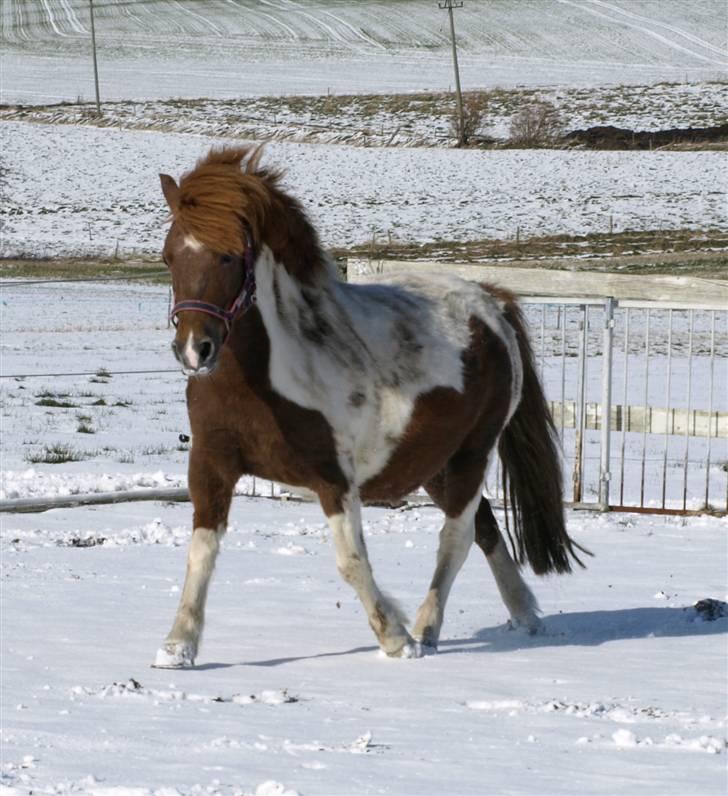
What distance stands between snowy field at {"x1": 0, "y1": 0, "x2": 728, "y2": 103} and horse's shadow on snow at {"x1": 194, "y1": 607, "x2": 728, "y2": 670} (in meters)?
58.9

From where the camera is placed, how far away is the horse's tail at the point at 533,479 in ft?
23.0

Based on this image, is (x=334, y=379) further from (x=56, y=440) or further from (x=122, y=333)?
(x=122, y=333)

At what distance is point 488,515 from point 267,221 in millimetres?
2000

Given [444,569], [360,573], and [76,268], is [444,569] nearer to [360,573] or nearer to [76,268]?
[360,573]

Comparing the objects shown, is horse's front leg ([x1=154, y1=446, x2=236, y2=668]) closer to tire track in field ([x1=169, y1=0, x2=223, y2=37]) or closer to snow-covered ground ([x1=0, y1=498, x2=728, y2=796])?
snow-covered ground ([x1=0, y1=498, x2=728, y2=796])

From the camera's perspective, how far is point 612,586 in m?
7.79

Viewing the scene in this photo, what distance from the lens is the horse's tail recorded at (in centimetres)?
701

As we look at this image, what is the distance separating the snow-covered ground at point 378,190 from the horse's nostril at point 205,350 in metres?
33.4

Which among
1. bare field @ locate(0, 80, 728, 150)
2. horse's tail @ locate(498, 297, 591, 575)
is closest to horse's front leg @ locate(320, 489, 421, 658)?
horse's tail @ locate(498, 297, 591, 575)

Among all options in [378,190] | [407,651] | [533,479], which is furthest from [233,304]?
[378,190]

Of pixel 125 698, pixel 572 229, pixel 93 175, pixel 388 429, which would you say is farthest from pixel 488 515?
pixel 93 175

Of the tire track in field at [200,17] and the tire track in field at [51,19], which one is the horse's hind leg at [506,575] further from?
the tire track in field at [51,19]

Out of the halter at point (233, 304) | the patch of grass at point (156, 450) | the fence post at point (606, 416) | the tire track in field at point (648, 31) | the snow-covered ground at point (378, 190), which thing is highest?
the halter at point (233, 304)

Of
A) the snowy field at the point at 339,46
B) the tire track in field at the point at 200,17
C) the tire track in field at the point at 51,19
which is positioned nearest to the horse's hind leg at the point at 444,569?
the snowy field at the point at 339,46
